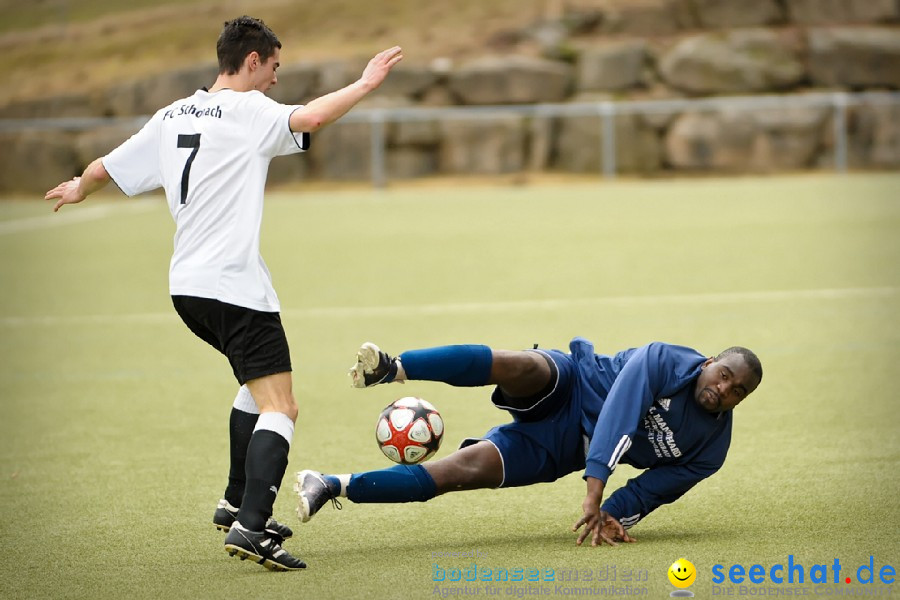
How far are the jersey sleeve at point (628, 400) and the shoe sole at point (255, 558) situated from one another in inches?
48.2

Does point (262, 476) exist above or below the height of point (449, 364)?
below

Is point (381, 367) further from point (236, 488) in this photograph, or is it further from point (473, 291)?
point (473, 291)

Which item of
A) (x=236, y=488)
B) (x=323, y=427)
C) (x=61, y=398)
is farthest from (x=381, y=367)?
(x=61, y=398)

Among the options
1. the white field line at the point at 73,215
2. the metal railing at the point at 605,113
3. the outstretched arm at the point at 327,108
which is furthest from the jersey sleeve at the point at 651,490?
the metal railing at the point at 605,113

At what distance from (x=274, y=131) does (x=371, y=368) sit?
0.99 m

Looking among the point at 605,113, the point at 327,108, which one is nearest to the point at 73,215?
the point at 605,113

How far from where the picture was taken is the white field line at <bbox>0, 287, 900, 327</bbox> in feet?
41.8

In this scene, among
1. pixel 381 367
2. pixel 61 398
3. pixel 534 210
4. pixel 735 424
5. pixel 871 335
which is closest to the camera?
pixel 381 367

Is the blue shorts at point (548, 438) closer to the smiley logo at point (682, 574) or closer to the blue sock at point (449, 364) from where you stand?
the blue sock at point (449, 364)

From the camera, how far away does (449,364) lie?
212 inches

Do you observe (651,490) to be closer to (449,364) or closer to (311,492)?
(449,364)

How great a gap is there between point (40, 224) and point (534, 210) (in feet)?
29.2

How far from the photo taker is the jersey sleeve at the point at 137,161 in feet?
17.9

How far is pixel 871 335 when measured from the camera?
421 inches
